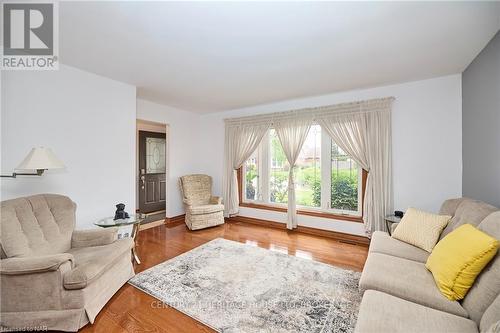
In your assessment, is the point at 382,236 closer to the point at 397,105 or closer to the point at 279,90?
the point at 397,105

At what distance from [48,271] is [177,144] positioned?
137 inches

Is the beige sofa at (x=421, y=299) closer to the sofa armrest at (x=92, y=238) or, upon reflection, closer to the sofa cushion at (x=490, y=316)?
the sofa cushion at (x=490, y=316)

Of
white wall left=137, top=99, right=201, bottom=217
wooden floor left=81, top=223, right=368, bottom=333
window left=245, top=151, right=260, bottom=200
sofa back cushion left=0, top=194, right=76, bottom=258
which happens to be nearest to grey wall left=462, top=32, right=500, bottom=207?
wooden floor left=81, top=223, right=368, bottom=333

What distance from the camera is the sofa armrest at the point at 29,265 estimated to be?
1.51 m

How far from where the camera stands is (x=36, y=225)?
1972mm

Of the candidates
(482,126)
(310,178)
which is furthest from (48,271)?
(482,126)

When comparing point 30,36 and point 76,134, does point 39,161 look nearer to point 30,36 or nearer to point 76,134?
point 76,134

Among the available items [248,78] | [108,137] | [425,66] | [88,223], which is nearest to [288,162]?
[248,78]

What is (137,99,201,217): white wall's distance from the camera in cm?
441

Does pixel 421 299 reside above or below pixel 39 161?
below

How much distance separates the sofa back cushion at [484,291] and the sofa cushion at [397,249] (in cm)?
60

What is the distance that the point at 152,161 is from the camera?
5.58 m

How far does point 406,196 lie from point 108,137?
181 inches

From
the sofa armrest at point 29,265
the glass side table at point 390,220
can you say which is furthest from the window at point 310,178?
the sofa armrest at point 29,265
